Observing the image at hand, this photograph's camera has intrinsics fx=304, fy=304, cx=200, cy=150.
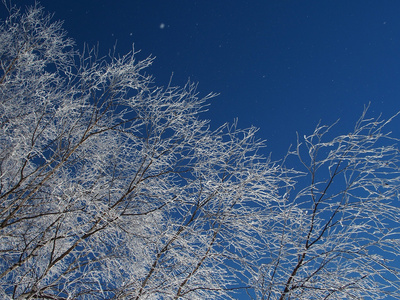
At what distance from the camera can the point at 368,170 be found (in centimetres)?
234

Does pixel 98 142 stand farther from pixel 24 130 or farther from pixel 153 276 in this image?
pixel 153 276

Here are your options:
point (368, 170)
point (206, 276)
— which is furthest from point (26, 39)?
point (368, 170)

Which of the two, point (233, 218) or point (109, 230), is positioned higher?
point (233, 218)

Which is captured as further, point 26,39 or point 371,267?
point 26,39

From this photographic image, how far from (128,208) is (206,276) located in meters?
0.96

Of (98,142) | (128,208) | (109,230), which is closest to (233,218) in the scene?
(128,208)

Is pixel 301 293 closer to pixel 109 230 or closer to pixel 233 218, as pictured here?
pixel 233 218

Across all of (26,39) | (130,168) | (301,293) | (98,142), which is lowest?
(301,293)

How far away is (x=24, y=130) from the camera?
10.5 ft

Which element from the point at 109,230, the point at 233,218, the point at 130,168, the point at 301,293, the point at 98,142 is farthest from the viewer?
the point at 98,142

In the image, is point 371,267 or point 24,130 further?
point 24,130

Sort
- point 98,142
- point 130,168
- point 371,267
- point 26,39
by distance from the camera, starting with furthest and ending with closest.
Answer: point 26,39 → point 98,142 → point 130,168 → point 371,267

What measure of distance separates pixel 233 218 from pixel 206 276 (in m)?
0.50

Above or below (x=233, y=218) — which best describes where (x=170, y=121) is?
above
